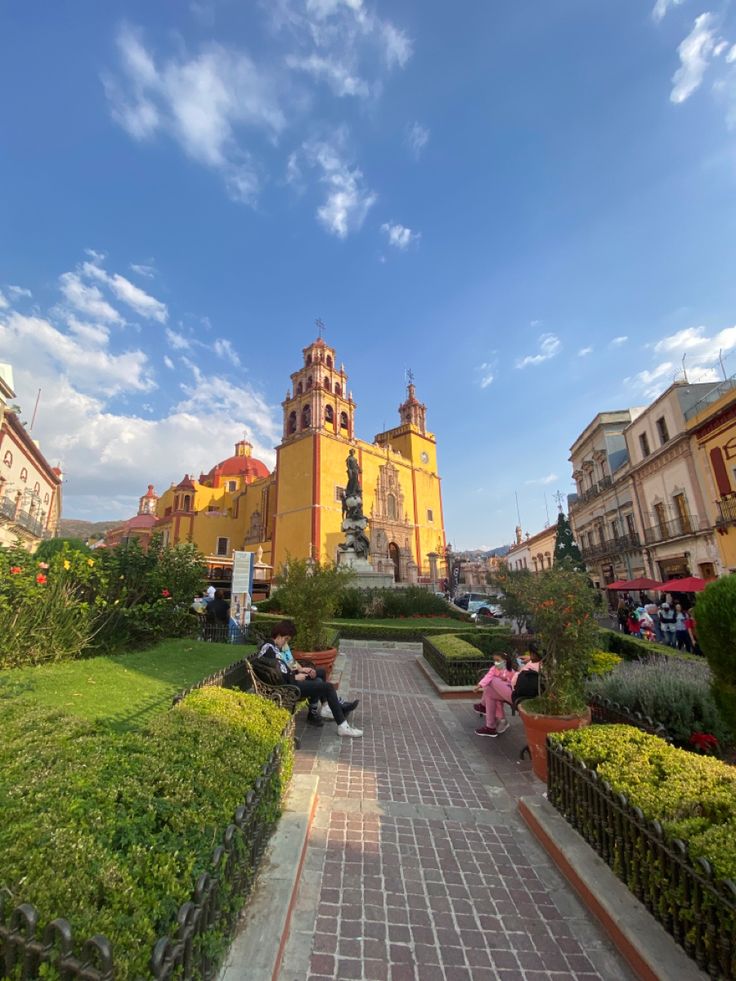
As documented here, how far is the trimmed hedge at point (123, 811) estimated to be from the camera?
1.55 m

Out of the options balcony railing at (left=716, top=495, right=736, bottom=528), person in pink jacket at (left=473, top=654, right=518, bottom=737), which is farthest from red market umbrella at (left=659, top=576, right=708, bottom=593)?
person in pink jacket at (left=473, top=654, right=518, bottom=737)

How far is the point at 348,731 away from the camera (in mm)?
5312

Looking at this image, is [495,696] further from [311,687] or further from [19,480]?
[19,480]

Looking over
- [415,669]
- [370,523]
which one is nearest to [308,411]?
[370,523]

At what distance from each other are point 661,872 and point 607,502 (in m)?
29.3

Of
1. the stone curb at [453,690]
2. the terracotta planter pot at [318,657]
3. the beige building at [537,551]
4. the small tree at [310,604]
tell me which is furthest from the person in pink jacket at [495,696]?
the beige building at [537,551]

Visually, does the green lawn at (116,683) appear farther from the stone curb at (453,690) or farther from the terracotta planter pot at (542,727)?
the terracotta planter pot at (542,727)

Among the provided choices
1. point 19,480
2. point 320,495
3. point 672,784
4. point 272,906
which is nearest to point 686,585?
point 672,784

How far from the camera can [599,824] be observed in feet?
9.43

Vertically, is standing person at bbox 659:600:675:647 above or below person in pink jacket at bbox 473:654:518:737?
above

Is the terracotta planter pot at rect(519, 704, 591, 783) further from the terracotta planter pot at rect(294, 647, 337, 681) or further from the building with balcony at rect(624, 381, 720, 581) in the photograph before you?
the building with balcony at rect(624, 381, 720, 581)

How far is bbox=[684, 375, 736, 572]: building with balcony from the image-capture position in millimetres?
16938

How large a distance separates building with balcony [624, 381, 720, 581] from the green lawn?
771 inches

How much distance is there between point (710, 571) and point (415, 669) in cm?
1525
